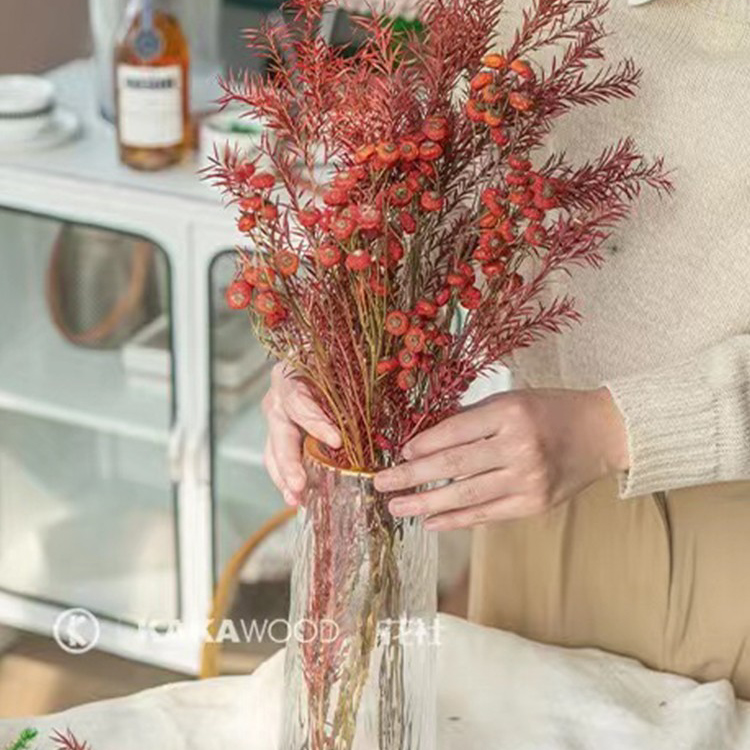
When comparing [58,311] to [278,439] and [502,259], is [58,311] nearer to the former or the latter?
[278,439]

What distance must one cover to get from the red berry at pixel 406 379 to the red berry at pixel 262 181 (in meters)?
0.15

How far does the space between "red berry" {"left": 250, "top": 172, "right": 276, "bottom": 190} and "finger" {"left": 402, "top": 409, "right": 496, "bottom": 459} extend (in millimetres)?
213

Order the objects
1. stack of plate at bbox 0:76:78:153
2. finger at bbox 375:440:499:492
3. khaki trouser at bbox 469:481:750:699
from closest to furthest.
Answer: finger at bbox 375:440:499:492 < khaki trouser at bbox 469:481:750:699 < stack of plate at bbox 0:76:78:153

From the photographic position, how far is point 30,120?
7.71 feet

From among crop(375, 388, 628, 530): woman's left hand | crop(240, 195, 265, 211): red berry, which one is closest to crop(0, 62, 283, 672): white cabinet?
crop(375, 388, 628, 530): woman's left hand

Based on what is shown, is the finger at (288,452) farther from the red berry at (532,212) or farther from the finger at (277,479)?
the red berry at (532,212)

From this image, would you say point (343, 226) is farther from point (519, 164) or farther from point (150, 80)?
point (150, 80)

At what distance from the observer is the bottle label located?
2242 millimetres

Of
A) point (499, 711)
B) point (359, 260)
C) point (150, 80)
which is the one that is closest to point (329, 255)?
point (359, 260)

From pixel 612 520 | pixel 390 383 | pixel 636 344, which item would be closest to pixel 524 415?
pixel 390 383

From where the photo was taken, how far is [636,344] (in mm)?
1361

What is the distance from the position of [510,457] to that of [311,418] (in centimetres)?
15

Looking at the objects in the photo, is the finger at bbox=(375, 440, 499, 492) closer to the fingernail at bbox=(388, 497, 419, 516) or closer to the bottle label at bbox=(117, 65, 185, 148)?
the fingernail at bbox=(388, 497, 419, 516)

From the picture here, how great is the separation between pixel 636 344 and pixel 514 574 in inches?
10.8
